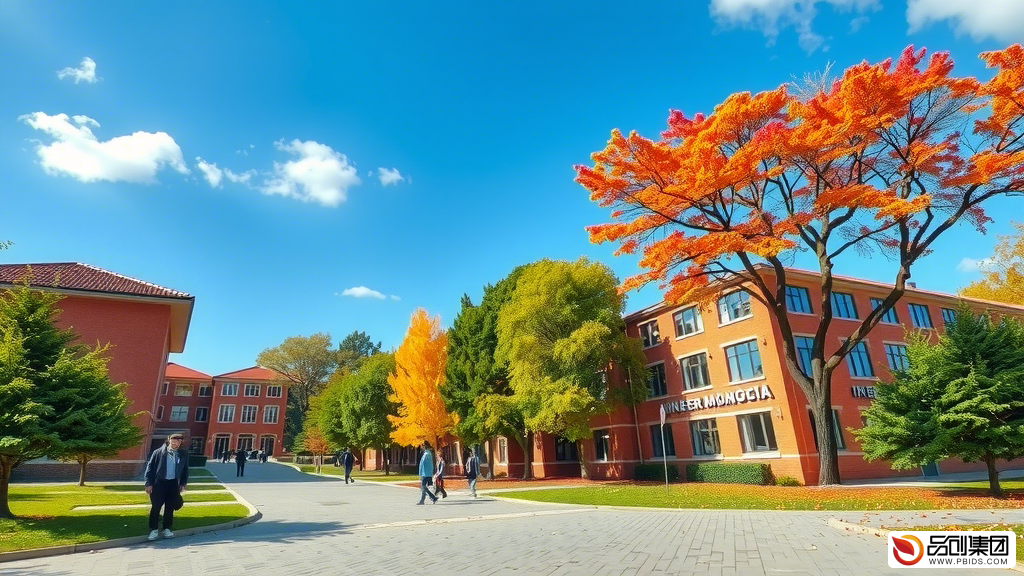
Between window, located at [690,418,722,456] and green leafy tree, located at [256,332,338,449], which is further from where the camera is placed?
green leafy tree, located at [256,332,338,449]

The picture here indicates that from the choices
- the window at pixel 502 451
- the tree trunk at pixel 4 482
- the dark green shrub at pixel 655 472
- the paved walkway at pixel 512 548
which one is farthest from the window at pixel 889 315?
the tree trunk at pixel 4 482

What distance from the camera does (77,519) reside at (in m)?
11.5

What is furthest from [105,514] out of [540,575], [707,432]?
[707,432]

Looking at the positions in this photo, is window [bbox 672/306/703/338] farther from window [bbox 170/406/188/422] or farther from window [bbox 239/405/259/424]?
window [bbox 170/406/188/422]

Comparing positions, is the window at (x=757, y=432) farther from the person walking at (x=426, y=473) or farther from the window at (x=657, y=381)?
the person walking at (x=426, y=473)

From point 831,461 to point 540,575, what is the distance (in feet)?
55.5

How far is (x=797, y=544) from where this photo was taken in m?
7.96

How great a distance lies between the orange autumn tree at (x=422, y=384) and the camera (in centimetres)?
3288

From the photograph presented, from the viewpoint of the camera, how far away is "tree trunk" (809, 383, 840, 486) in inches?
736

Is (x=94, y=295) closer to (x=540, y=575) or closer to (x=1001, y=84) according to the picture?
(x=540, y=575)

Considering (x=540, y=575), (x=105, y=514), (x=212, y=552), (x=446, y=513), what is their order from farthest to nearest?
1. (x=446, y=513)
2. (x=105, y=514)
3. (x=212, y=552)
4. (x=540, y=575)

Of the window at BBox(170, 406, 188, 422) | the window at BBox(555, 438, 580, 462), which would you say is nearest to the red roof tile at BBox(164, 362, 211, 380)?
the window at BBox(170, 406, 188, 422)

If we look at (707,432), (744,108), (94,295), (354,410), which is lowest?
(707,432)

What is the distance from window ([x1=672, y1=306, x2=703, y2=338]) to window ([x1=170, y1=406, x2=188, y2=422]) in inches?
2845
